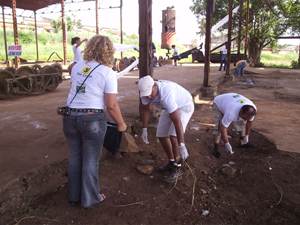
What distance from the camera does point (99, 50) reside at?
11.0 feet

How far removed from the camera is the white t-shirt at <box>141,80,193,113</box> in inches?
160

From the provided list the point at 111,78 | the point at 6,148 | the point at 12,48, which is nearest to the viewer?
the point at 111,78

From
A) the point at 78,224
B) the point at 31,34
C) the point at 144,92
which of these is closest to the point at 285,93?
the point at 144,92

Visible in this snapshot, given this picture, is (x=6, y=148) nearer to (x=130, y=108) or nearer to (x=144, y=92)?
(x=144, y=92)

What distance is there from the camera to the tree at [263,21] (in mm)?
29250

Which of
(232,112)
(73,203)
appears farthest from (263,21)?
(73,203)

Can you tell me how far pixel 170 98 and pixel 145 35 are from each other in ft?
7.07

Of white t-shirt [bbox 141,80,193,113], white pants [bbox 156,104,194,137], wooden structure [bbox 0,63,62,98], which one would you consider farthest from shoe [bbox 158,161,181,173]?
wooden structure [bbox 0,63,62,98]

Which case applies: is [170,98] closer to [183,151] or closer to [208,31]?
[183,151]

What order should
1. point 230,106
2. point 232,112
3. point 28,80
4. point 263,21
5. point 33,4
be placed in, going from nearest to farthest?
point 232,112
point 230,106
point 28,80
point 33,4
point 263,21

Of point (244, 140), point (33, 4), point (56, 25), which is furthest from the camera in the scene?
point (56, 25)

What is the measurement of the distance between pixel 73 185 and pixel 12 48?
10716 mm

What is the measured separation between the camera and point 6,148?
472 cm

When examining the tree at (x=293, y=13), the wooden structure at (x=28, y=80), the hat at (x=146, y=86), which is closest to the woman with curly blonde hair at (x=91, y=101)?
the hat at (x=146, y=86)
